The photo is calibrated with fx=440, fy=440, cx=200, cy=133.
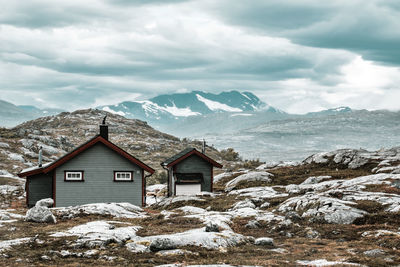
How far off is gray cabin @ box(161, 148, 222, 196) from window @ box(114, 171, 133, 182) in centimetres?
1150

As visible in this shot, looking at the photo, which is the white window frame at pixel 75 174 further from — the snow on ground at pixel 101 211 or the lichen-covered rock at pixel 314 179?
the lichen-covered rock at pixel 314 179

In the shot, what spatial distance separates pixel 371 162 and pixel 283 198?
27.5 m

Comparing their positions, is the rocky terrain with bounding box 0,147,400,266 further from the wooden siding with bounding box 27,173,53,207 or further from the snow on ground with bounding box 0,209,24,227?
the wooden siding with bounding box 27,173,53,207

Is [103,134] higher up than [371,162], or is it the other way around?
[103,134]

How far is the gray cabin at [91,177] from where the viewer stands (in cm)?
4706

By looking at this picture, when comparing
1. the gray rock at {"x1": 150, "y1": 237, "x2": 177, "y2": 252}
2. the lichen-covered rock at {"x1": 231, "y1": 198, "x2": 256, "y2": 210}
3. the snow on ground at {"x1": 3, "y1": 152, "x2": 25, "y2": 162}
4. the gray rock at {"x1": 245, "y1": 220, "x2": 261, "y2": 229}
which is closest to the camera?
the gray rock at {"x1": 150, "y1": 237, "x2": 177, "y2": 252}

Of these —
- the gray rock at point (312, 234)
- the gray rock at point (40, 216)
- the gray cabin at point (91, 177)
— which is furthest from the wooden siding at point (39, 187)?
the gray rock at point (312, 234)

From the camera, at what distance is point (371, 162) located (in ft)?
219

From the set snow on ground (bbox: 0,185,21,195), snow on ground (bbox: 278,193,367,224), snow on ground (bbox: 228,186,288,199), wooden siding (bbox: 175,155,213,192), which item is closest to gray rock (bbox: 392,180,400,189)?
snow on ground (bbox: 228,186,288,199)

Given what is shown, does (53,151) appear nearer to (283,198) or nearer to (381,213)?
(283,198)

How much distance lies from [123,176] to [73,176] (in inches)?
210

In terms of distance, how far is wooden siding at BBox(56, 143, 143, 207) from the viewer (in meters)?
47.2

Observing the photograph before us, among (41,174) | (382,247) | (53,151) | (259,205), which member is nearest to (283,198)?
(259,205)

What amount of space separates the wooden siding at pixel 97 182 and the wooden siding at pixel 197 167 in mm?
12595
